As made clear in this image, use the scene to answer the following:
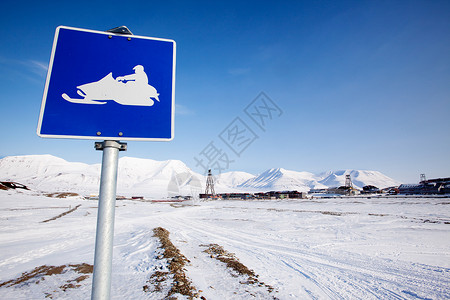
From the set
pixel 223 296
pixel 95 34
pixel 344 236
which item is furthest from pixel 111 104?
pixel 344 236

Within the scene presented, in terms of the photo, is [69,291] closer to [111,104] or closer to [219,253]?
[219,253]

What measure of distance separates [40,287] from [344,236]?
1199 cm

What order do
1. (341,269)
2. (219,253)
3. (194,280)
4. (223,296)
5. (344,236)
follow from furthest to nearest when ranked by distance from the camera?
(344,236), (219,253), (341,269), (194,280), (223,296)

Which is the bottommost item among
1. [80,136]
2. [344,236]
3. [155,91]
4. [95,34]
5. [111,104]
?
[344,236]

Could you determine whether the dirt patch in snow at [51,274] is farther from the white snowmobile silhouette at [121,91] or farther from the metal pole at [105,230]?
the white snowmobile silhouette at [121,91]

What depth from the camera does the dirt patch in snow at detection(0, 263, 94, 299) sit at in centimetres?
451

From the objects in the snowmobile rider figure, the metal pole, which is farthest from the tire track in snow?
the snowmobile rider figure

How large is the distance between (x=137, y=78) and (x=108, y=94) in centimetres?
25

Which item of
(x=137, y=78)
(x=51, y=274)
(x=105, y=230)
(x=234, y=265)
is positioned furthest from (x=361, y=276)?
(x=51, y=274)

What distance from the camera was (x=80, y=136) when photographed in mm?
1425

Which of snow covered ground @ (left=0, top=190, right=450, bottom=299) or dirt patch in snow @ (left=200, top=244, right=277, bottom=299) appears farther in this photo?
dirt patch in snow @ (left=200, top=244, right=277, bottom=299)

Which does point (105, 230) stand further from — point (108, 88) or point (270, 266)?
point (270, 266)

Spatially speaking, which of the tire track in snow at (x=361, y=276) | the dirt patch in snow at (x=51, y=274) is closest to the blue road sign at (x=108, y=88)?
the dirt patch in snow at (x=51, y=274)

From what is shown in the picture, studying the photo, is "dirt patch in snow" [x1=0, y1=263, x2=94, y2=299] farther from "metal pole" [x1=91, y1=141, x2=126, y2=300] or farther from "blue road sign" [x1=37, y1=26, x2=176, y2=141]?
"blue road sign" [x1=37, y1=26, x2=176, y2=141]
